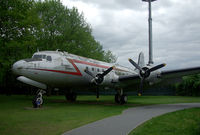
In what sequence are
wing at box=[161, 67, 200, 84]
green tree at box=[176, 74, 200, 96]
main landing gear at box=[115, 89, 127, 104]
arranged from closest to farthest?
1. wing at box=[161, 67, 200, 84]
2. main landing gear at box=[115, 89, 127, 104]
3. green tree at box=[176, 74, 200, 96]

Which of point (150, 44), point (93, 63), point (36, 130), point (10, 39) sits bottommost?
point (36, 130)

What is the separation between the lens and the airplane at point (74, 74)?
12.8 metres

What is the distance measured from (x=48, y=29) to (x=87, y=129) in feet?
72.0

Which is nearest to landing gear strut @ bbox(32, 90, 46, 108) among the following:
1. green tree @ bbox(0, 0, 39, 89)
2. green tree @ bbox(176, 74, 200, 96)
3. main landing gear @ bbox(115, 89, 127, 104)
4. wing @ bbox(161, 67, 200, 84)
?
green tree @ bbox(0, 0, 39, 89)

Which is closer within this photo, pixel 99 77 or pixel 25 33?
pixel 99 77

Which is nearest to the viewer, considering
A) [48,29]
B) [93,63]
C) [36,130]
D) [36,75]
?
[36,130]

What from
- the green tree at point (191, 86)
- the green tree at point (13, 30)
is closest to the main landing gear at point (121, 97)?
the green tree at point (13, 30)

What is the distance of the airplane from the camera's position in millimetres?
12750

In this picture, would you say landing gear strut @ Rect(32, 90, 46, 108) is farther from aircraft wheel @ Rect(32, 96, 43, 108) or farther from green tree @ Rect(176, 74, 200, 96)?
green tree @ Rect(176, 74, 200, 96)

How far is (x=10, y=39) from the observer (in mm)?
18656

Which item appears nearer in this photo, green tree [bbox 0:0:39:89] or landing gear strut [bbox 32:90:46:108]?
landing gear strut [bbox 32:90:46:108]

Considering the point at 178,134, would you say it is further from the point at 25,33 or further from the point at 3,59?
the point at 25,33

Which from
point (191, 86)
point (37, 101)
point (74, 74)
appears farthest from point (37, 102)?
point (191, 86)

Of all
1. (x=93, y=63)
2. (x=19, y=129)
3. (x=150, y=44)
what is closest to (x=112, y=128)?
(x=19, y=129)
